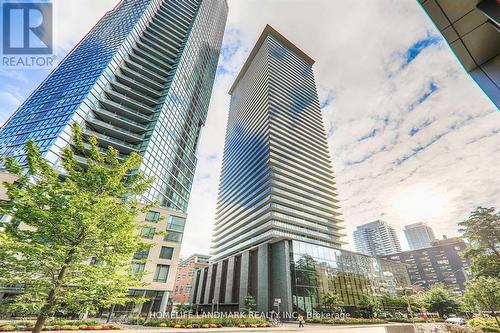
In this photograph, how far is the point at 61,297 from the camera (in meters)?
9.04

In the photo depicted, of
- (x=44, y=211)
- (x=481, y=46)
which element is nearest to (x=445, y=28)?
(x=481, y=46)

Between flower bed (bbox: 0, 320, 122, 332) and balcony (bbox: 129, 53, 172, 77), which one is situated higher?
balcony (bbox: 129, 53, 172, 77)

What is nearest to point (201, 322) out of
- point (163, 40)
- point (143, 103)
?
point (143, 103)

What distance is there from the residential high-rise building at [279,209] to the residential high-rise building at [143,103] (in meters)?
20.4

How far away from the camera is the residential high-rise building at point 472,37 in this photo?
5230mm

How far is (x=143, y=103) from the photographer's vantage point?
53.7m

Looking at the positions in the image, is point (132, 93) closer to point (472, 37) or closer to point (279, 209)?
point (279, 209)

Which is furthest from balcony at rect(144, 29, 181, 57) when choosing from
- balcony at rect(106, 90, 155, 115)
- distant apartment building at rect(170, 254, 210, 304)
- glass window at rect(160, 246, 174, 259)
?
distant apartment building at rect(170, 254, 210, 304)

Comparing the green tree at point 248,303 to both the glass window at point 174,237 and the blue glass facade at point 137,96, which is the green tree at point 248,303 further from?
the blue glass facade at point 137,96

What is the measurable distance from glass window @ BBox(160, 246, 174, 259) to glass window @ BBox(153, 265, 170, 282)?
5.02ft

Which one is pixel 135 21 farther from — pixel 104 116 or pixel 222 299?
pixel 222 299

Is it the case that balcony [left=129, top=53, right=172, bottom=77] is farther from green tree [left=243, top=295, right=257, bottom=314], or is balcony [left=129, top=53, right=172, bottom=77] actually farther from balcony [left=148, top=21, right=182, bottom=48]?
green tree [left=243, top=295, right=257, bottom=314]

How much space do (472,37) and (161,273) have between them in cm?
4133

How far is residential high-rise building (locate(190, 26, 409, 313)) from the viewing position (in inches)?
1705
